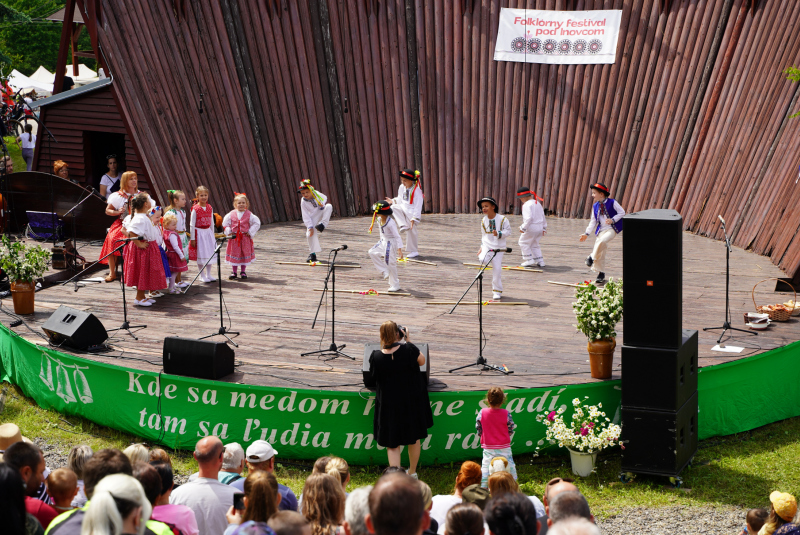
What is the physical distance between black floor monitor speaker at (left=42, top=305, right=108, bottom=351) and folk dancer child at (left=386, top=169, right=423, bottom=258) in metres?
5.79

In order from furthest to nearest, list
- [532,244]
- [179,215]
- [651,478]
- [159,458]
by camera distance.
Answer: [532,244] → [179,215] → [651,478] → [159,458]

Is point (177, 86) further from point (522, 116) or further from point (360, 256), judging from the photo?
point (522, 116)

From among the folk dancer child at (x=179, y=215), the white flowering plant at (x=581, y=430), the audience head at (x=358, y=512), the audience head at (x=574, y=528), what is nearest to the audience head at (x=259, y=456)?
the audience head at (x=358, y=512)

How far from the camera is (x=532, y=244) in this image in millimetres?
14516

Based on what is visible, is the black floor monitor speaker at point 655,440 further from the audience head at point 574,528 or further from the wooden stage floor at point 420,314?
the audience head at point 574,528

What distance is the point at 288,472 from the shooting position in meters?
8.89

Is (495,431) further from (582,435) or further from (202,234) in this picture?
(202,234)

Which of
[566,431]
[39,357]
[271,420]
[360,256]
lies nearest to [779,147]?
[360,256]

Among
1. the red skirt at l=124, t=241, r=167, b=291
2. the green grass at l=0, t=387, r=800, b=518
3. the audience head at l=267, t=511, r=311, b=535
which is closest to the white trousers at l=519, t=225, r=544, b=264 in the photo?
the green grass at l=0, t=387, r=800, b=518

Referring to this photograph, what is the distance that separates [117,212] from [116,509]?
1068 centimetres

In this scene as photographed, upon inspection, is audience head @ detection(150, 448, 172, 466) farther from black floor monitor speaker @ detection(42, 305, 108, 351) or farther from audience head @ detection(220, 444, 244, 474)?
black floor monitor speaker @ detection(42, 305, 108, 351)

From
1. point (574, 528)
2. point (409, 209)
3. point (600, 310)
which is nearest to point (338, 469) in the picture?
point (574, 528)

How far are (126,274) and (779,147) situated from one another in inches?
427

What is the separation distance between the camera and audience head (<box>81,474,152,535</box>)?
377cm
